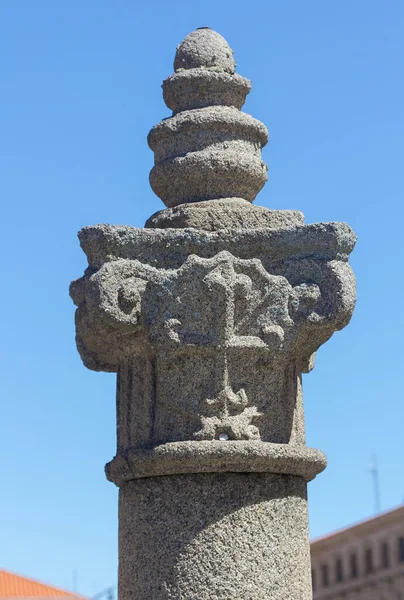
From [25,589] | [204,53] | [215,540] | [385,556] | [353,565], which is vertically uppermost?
[25,589]

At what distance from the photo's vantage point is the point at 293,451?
5695mm

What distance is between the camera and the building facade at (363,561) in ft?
136

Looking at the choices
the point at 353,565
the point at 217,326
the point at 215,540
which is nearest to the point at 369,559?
the point at 353,565

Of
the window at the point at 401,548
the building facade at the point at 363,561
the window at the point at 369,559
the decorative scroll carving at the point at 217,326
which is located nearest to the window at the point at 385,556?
the building facade at the point at 363,561

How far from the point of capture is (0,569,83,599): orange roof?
52750mm

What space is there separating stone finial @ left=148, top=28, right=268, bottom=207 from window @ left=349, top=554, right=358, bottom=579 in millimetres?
40081

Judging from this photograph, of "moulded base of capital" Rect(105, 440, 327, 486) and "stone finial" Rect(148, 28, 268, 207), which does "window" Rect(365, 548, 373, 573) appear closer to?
"stone finial" Rect(148, 28, 268, 207)

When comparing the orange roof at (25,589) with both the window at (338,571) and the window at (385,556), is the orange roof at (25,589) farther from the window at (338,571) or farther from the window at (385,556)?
the window at (385,556)

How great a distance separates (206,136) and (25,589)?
163 ft

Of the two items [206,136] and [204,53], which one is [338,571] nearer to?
[204,53]

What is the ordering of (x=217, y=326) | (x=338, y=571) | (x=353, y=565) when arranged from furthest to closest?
(x=338, y=571) < (x=353, y=565) < (x=217, y=326)

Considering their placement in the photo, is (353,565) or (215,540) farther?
(353,565)

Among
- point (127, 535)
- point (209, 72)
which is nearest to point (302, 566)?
point (127, 535)

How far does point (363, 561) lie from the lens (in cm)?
4394
